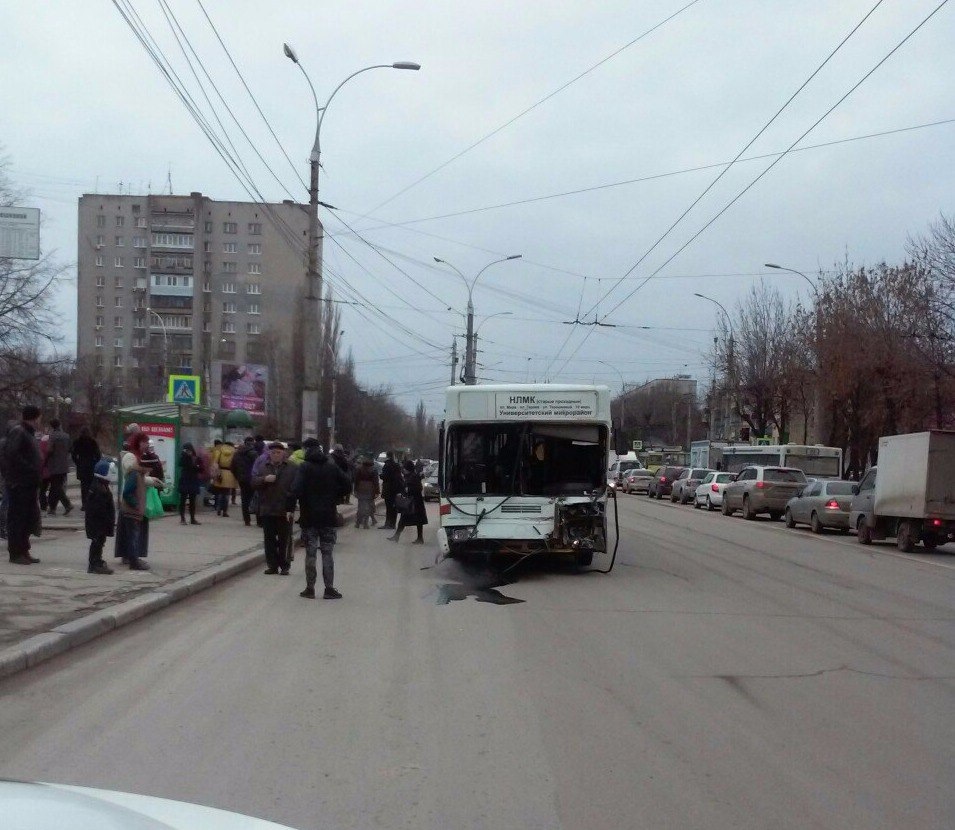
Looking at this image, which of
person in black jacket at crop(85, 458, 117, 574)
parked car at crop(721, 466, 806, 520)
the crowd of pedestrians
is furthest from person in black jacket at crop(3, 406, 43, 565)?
parked car at crop(721, 466, 806, 520)

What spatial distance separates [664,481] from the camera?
50.5 m

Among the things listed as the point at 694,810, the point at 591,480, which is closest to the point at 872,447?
the point at 591,480

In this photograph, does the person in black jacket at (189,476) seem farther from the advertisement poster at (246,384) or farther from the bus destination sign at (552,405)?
the advertisement poster at (246,384)

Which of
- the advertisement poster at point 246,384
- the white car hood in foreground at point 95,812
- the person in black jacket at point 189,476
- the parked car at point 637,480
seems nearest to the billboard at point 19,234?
the person in black jacket at point 189,476

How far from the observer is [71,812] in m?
2.35

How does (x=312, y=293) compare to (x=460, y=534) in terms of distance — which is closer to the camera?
(x=460, y=534)

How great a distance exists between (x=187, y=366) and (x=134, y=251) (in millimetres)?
7461

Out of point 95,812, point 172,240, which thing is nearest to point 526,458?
point 95,812

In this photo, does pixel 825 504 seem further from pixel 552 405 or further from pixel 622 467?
pixel 622 467

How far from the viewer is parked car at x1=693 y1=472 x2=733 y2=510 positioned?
38.9 meters

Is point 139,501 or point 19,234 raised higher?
point 19,234

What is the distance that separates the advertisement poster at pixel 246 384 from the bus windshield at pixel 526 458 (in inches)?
1009

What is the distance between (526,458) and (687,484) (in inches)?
1197

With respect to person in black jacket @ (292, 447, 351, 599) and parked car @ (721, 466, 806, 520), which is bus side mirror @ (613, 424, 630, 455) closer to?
person in black jacket @ (292, 447, 351, 599)
